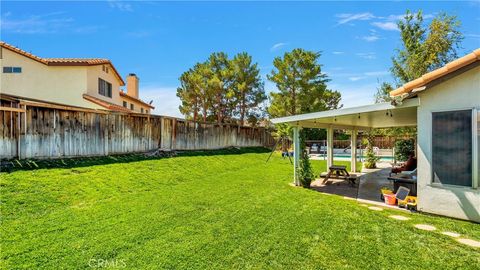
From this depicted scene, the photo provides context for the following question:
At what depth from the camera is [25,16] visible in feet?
33.9

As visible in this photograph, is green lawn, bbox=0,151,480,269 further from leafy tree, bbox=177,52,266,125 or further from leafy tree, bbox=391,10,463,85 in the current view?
leafy tree, bbox=177,52,266,125

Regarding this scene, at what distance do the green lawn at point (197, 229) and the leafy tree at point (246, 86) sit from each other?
22.2m

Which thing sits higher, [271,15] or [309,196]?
[271,15]

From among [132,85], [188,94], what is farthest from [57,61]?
[188,94]

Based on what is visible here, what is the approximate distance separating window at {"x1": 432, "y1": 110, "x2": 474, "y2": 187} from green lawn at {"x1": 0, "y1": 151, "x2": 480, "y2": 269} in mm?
1008

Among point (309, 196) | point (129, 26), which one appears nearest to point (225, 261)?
point (309, 196)

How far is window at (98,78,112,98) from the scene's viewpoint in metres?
19.9

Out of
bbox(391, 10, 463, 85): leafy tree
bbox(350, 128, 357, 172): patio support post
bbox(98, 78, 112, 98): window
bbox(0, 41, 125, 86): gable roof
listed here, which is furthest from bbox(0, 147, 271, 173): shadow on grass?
bbox(391, 10, 463, 85): leafy tree

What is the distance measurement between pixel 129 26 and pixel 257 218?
41.2 feet

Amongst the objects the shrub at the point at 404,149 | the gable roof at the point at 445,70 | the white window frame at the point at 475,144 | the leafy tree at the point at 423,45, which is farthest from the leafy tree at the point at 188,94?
the white window frame at the point at 475,144

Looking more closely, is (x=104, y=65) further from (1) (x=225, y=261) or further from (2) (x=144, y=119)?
(1) (x=225, y=261)

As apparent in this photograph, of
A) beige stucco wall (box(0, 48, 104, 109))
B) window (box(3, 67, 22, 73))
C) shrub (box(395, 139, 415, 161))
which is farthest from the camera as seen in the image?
shrub (box(395, 139, 415, 161))

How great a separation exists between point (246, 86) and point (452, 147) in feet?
81.8

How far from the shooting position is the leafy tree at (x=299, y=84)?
25969mm
